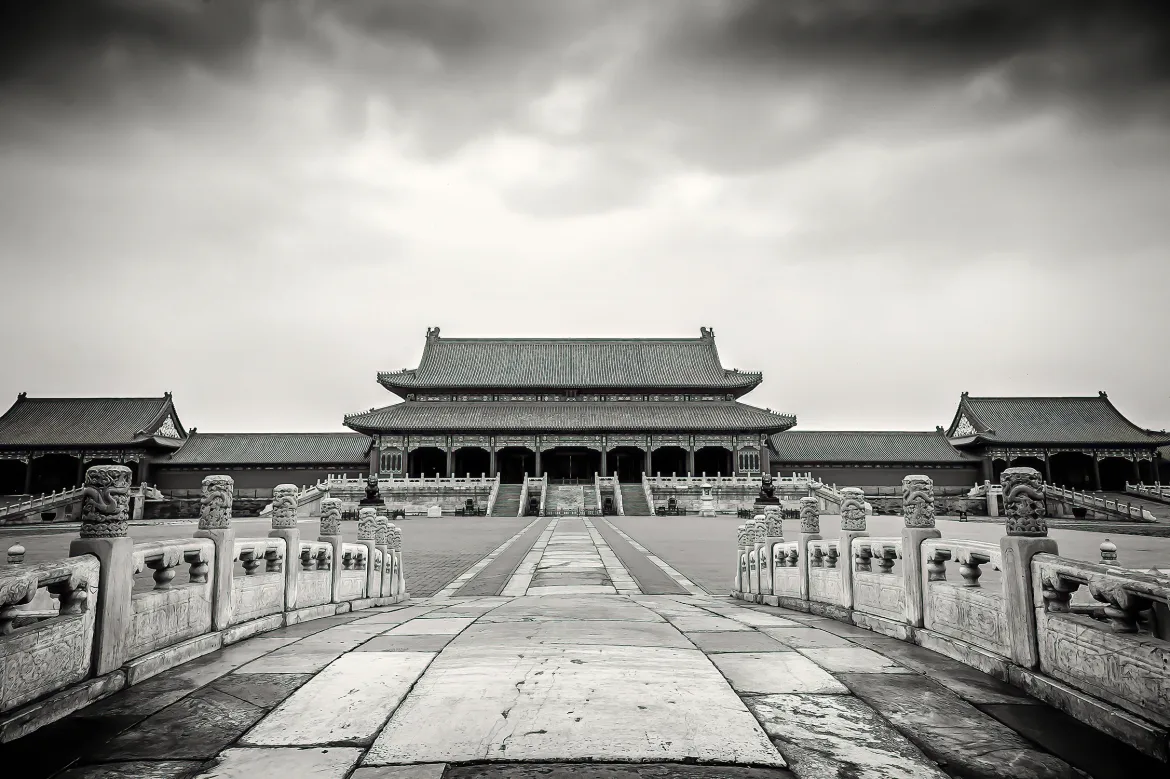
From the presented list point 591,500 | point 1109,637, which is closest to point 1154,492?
point 591,500

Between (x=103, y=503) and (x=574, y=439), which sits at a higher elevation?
(x=574, y=439)

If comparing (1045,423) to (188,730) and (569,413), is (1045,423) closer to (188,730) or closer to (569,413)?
(569,413)

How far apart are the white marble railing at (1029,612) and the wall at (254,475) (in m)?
42.6

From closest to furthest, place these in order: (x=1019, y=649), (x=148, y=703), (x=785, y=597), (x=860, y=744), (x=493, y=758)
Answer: (x=493, y=758) → (x=860, y=744) → (x=148, y=703) → (x=1019, y=649) → (x=785, y=597)

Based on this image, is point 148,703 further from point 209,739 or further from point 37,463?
point 37,463

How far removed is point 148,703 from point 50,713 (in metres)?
0.46

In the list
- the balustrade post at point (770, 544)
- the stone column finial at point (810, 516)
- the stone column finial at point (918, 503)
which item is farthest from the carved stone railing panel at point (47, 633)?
the balustrade post at point (770, 544)

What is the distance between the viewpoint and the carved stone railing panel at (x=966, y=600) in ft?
14.2

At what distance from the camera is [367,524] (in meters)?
9.47

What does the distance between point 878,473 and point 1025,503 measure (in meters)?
44.0

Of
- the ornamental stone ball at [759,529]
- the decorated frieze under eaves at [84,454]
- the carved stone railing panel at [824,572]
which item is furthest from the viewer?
the decorated frieze under eaves at [84,454]

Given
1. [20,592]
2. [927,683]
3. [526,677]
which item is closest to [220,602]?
[20,592]

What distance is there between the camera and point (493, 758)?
2.79 metres

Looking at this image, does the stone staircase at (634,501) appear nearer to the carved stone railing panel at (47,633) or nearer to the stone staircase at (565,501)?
the stone staircase at (565,501)
